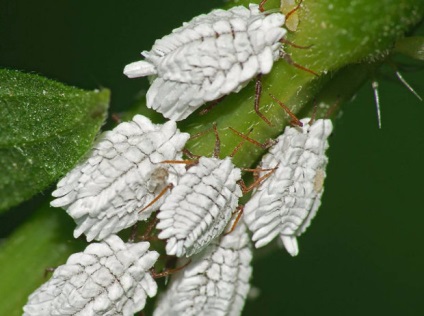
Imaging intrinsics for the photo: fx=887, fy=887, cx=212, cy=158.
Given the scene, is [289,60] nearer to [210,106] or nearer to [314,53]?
[314,53]

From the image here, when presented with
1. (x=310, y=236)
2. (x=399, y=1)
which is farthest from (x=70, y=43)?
(x=399, y=1)

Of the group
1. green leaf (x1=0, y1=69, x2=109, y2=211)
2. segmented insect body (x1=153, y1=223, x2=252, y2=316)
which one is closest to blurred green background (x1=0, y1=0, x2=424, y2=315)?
segmented insect body (x1=153, y1=223, x2=252, y2=316)

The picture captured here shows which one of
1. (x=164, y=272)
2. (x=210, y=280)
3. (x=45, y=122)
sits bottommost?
(x=210, y=280)

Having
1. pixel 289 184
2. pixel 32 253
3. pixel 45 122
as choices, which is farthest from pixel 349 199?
pixel 45 122

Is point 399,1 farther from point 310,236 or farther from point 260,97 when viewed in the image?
point 310,236

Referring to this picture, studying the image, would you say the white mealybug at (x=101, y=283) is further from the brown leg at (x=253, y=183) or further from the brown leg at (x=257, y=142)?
the brown leg at (x=257, y=142)
